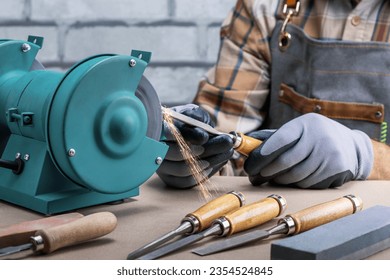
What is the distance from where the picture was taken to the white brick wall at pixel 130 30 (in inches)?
75.2

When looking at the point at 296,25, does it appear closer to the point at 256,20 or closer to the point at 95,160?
the point at 256,20

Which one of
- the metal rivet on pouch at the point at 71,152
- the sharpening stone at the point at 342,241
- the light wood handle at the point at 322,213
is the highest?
the metal rivet on pouch at the point at 71,152

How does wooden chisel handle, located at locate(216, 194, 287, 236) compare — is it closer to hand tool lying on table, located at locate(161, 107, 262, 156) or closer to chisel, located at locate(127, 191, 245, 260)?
chisel, located at locate(127, 191, 245, 260)

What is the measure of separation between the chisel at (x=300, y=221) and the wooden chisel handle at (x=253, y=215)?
0.02m

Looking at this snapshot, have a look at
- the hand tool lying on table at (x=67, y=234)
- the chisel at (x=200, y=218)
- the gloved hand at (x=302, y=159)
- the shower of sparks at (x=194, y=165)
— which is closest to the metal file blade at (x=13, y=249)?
the hand tool lying on table at (x=67, y=234)

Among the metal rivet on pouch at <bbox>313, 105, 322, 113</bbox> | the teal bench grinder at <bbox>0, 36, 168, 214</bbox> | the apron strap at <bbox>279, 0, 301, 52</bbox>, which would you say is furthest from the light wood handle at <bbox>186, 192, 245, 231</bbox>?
the apron strap at <bbox>279, 0, 301, 52</bbox>

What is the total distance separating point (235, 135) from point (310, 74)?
23.5 inches

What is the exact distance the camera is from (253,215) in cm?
78

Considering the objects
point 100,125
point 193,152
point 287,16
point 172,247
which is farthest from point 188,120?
point 287,16

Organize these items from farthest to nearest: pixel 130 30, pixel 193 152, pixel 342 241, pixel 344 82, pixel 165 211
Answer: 1. pixel 130 30
2. pixel 344 82
3. pixel 193 152
4. pixel 165 211
5. pixel 342 241

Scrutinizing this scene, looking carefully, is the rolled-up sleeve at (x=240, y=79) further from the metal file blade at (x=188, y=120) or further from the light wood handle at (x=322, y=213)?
the light wood handle at (x=322, y=213)

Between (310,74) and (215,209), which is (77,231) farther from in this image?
(310,74)

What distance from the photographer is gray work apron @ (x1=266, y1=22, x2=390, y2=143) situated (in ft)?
4.83

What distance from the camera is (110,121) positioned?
2.68 ft
